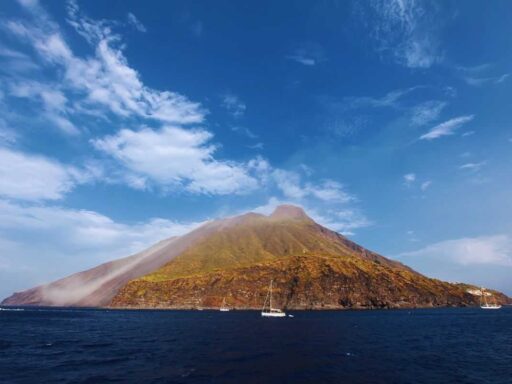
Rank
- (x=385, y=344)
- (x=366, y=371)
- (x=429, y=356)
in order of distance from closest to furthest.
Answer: (x=366, y=371)
(x=429, y=356)
(x=385, y=344)

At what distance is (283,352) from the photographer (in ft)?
261

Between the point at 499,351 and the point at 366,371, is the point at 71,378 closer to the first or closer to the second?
the point at 366,371

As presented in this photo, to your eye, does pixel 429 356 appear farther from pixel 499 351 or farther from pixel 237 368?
pixel 237 368

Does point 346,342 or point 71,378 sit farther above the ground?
point 346,342

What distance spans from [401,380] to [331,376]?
956 cm

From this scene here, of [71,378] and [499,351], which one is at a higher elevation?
[499,351]

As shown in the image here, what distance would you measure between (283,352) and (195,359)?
18.1 meters

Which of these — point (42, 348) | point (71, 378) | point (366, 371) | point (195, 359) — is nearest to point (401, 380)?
point (366, 371)

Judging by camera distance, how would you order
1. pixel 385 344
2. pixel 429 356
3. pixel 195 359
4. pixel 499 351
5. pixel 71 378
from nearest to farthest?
pixel 71 378 → pixel 195 359 → pixel 429 356 → pixel 499 351 → pixel 385 344

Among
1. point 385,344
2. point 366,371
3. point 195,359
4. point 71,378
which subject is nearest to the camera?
point 71,378

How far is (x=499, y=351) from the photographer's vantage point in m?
86.5

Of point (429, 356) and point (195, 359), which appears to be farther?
point (429, 356)

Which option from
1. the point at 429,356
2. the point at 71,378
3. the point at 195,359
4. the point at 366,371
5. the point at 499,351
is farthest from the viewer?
the point at 499,351

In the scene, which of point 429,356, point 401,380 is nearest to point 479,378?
point 401,380
